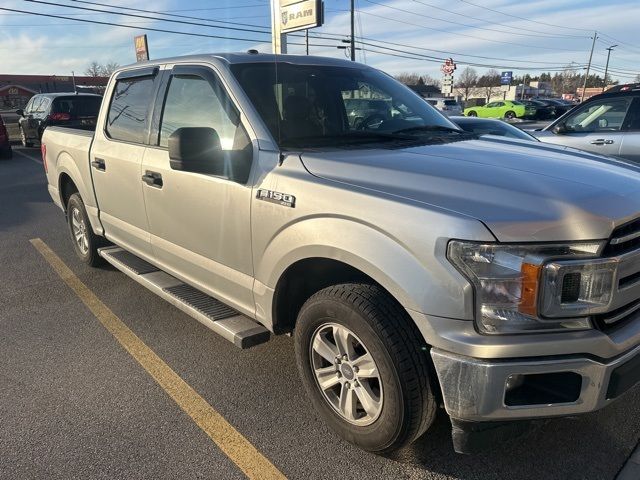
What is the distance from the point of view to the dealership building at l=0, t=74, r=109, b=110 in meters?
67.2

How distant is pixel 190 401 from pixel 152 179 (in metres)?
1.55

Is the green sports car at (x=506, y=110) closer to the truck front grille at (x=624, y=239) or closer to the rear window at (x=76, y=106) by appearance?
the rear window at (x=76, y=106)

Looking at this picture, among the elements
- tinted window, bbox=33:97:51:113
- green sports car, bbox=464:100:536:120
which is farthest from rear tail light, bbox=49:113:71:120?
green sports car, bbox=464:100:536:120

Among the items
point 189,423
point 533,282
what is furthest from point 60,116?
point 533,282

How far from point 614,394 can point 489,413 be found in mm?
521

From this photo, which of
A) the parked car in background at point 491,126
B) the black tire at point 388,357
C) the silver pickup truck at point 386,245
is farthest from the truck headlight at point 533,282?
the parked car in background at point 491,126

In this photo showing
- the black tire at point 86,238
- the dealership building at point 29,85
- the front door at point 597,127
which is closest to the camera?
the black tire at point 86,238

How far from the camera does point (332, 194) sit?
7.78 ft

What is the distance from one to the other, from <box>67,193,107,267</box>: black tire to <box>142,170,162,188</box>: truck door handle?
5.93 feet

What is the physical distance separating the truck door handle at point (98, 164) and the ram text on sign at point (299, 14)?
1479cm

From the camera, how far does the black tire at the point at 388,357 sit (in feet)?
7.11

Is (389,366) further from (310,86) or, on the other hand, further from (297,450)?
(310,86)

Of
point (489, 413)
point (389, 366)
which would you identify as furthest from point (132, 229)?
point (489, 413)

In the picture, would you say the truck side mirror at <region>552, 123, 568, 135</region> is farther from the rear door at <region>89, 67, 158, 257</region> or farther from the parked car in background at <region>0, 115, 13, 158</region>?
the parked car in background at <region>0, 115, 13, 158</region>
